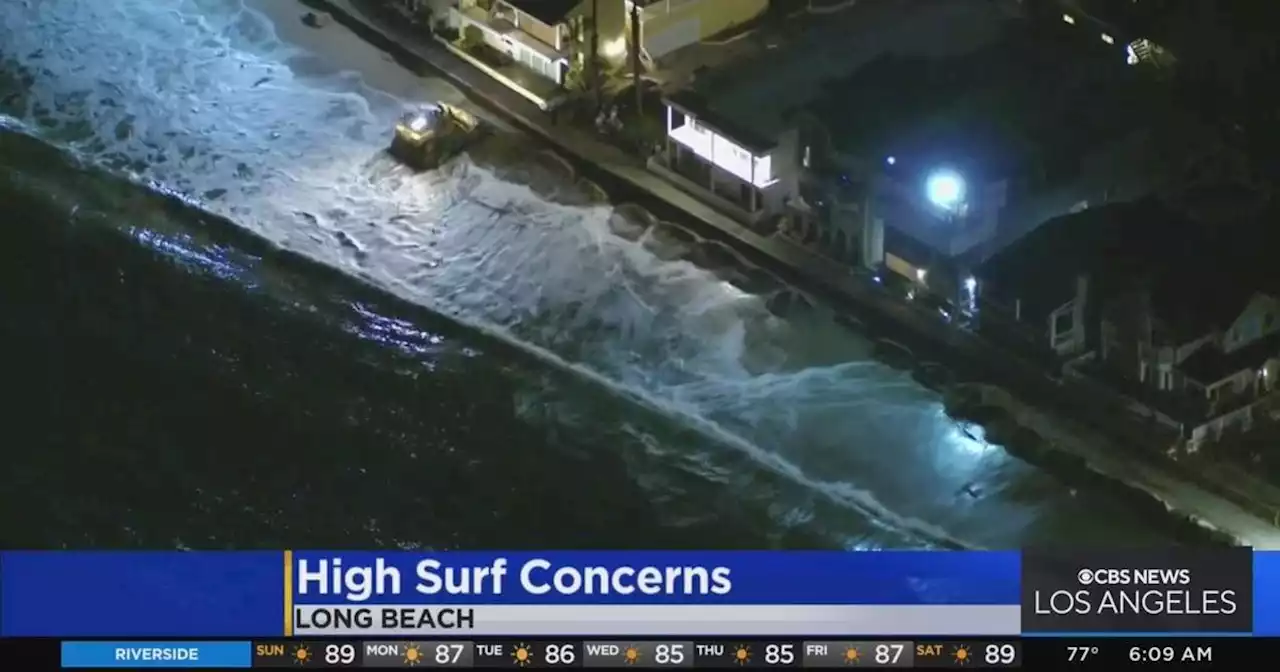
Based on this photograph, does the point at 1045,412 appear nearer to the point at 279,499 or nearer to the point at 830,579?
the point at 830,579

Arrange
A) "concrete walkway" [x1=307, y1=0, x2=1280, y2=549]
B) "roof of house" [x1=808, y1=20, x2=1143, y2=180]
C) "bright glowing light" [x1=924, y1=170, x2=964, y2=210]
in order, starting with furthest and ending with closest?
"roof of house" [x1=808, y1=20, x2=1143, y2=180] < "bright glowing light" [x1=924, y1=170, x2=964, y2=210] < "concrete walkway" [x1=307, y1=0, x2=1280, y2=549]

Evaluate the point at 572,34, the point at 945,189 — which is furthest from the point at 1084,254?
the point at 572,34

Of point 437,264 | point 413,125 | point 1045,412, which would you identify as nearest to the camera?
point 1045,412

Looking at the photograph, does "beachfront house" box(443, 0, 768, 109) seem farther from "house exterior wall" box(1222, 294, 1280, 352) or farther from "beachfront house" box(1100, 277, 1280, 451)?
"house exterior wall" box(1222, 294, 1280, 352)

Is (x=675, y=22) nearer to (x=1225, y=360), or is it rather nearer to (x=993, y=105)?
(x=993, y=105)

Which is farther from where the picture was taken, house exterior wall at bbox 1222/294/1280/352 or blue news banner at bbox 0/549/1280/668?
house exterior wall at bbox 1222/294/1280/352

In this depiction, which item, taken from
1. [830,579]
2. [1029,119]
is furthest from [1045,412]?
[1029,119]

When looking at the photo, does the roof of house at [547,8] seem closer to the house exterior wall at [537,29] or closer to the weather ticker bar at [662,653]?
the house exterior wall at [537,29]

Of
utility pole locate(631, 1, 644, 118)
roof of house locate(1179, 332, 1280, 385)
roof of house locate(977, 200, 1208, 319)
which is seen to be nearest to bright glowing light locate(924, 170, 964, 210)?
roof of house locate(977, 200, 1208, 319)
